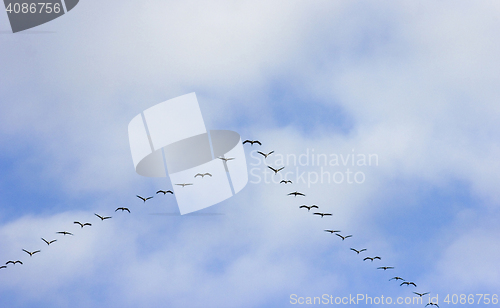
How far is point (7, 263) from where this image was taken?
8550cm

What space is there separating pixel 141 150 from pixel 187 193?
524 inches

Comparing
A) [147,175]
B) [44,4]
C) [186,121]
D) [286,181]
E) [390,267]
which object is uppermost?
[44,4]

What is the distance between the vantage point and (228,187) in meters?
84.1

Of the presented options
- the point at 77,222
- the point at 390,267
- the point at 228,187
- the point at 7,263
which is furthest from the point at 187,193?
the point at 390,267

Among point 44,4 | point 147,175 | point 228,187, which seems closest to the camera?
point 44,4

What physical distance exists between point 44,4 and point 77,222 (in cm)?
3590

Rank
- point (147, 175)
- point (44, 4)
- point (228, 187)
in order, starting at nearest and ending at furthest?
1. point (44, 4)
2. point (147, 175)
3. point (228, 187)

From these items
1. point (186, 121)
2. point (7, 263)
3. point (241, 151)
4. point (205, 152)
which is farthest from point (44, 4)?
point (7, 263)

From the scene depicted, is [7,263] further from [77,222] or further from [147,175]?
[147,175]

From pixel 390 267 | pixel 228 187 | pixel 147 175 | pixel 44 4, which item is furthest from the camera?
pixel 390 267

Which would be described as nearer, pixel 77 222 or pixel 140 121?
pixel 140 121

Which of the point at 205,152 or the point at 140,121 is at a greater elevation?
the point at 140,121

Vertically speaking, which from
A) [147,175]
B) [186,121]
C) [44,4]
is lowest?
[147,175]

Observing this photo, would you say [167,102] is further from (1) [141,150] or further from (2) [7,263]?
(2) [7,263]
